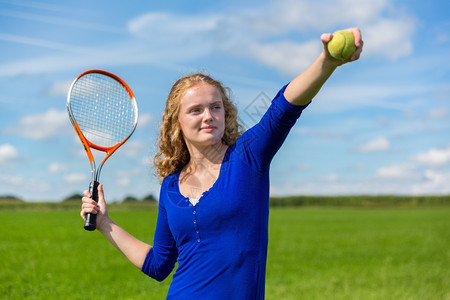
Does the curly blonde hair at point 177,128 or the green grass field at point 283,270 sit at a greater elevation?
the curly blonde hair at point 177,128

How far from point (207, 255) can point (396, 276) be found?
30.1ft

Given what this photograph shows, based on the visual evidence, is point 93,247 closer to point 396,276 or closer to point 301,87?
point 396,276

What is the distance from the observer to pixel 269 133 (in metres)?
2.71

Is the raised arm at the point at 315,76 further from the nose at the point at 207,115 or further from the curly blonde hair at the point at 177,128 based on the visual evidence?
the curly blonde hair at the point at 177,128

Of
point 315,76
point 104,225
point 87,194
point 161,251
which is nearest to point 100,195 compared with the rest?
point 87,194

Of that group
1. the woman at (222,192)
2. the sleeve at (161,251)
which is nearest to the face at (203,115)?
the woman at (222,192)

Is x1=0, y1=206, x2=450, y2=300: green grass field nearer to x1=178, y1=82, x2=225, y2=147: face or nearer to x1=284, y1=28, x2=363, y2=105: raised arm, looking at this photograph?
x1=178, y1=82, x2=225, y2=147: face

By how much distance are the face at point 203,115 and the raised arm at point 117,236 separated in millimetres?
910

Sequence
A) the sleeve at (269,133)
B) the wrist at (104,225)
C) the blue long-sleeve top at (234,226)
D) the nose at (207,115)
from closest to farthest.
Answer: the sleeve at (269,133), the blue long-sleeve top at (234,226), the nose at (207,115), the wrist at (104,225)

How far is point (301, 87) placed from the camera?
2.48 metres

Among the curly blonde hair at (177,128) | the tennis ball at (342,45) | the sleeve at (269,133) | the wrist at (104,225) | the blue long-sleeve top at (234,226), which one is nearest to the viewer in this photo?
the tennis ball at (342,45)

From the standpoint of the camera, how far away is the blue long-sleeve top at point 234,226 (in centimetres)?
276

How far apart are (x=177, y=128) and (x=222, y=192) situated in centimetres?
68

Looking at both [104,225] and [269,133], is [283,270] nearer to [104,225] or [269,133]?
[104,225]
